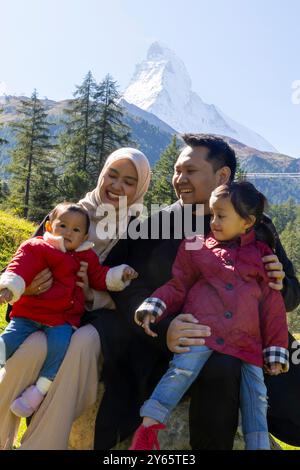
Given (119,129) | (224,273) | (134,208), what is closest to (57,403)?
(224,273)

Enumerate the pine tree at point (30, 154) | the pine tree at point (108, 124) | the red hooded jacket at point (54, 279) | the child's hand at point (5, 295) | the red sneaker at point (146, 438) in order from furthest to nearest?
the pine tree at point (30, 154), the pine tree at point (108, 124), the red hooded jacket at point (54, 279), the child's hand at point (5, 295), the red sneaker at point (146, 438)

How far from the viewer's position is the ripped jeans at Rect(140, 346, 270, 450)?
282 cm

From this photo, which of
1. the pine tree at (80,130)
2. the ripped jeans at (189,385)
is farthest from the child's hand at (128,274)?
the pine tree at (80,130)

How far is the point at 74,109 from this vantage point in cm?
3488

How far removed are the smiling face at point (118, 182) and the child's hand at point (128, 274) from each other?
2.47 feet

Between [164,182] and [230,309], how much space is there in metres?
37.1

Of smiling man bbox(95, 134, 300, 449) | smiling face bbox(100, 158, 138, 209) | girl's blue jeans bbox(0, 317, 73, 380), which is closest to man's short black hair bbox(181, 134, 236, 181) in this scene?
smiling man bbox(95, 134, 300, 449)

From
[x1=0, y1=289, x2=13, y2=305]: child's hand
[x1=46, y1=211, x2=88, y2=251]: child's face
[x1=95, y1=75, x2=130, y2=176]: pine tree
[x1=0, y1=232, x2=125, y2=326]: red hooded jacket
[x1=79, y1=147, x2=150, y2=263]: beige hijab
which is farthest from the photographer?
[x1=95, y1=75, x2=130, y2=176]: pine tree

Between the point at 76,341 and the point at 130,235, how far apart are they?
3.72 ft

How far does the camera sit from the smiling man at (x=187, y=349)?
2.82 m

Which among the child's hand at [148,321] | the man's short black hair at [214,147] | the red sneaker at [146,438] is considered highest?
the man's short black hair at [214,147]

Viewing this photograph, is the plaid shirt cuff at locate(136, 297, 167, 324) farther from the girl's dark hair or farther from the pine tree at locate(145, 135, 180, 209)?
the pine tree at locate(145, 135, 180, 209)

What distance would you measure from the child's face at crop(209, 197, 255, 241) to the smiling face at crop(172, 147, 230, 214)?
2.33 ft

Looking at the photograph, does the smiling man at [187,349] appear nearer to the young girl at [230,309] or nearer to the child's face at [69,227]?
the young girl at [230,309]
